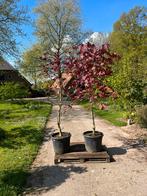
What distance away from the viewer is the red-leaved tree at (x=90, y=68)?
8414 mm

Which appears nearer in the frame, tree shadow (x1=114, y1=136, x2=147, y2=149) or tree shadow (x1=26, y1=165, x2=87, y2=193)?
tree shadow (x1=26, y1=165, x2=87, y2=193)

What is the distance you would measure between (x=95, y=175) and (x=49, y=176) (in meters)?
1.14

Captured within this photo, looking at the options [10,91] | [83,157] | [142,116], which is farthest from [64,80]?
[10,91]

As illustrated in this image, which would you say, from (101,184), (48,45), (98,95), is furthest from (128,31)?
(101,184)

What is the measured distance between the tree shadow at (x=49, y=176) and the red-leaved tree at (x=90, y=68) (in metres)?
2.25

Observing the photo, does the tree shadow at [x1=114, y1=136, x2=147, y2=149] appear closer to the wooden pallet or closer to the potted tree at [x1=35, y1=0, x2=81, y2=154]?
the wooden pallet

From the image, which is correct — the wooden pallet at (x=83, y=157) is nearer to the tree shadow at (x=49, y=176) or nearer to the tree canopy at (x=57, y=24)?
the tree shadow at (x=49, y=176)

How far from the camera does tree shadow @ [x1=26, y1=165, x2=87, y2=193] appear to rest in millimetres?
6645

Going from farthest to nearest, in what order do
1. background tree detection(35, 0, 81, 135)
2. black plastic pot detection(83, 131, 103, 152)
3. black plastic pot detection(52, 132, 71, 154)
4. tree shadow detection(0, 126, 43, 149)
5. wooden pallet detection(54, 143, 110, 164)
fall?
background tree detection(35, 0, 81, 135) < tree shadow detection(0, 126, 43, 149) < black plastic pot detection(52, 132, 71, 154) < black plastic pot detection(83, 131, 103, 152) < wooden pallet detection(54, 143, 110, 164)

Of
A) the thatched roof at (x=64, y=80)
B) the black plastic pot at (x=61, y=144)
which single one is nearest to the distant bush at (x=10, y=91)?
the thatched roof at (x=64, y=80)

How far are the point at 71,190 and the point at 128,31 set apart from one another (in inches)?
1624

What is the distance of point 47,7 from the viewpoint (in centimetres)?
3384

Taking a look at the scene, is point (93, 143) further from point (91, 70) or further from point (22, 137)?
point (22, 137)

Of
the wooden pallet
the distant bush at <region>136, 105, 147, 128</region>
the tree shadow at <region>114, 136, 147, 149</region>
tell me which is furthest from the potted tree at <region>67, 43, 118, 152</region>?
the distant bush at <region>136, 105, 147, 128</region>
